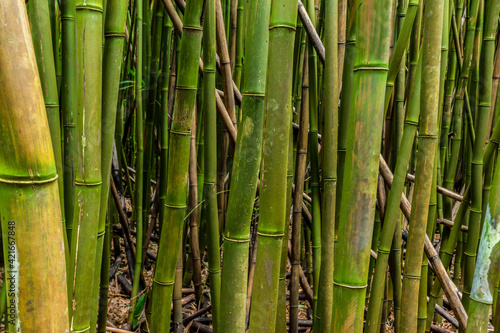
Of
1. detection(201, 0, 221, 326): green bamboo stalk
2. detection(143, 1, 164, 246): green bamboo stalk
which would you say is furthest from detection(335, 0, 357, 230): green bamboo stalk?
detection(143, 1, 164, 246): green bamboo stalk

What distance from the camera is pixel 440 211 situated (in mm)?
1884

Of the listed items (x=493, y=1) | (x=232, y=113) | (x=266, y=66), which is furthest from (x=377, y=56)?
(x=493, y=1)

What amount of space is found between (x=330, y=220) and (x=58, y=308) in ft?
2.19

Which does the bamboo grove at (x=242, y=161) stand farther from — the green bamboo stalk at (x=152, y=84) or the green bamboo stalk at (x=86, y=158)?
the green bamboo stalk at (x=152, y=84)

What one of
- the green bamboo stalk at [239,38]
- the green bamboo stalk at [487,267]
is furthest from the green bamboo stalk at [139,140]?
the green bamboo stalk at [487,267]

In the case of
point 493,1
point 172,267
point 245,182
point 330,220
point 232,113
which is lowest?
point 172,267

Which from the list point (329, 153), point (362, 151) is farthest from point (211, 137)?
point (362, 151)

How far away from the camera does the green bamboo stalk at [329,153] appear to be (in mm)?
801

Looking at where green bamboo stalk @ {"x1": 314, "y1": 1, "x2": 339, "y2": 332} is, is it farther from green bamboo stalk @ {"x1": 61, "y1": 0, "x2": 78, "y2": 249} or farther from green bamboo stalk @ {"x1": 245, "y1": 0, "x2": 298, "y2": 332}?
green bamboo stalk @ {"x1": 61, "y1": 0, "x2": 78, "y2": 249}

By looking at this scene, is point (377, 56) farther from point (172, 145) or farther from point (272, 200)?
point (172, 145)

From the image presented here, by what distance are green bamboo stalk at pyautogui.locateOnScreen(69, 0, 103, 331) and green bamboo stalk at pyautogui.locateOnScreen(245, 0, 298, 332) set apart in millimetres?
220

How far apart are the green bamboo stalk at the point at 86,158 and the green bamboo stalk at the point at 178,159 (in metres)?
0.24

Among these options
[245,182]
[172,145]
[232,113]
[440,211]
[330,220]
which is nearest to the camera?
[245,182]

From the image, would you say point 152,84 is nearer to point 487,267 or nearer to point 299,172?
point 299,172
